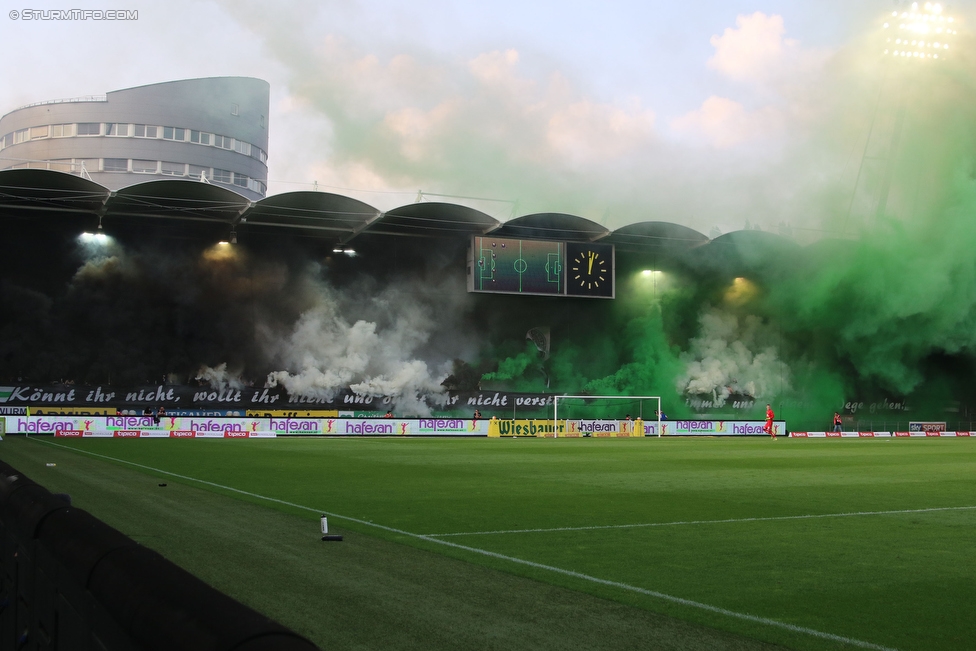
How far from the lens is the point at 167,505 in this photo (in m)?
12.0

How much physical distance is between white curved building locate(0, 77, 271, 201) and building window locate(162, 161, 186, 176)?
0.30 ft

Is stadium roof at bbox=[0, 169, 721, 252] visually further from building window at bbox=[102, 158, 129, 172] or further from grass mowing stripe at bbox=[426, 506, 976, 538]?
grass mowing stripe at bbox=[426, 506, 976, 538]

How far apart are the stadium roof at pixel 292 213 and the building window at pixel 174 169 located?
1366 inches

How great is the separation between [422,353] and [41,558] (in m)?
50.2

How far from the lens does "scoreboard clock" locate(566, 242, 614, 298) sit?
50.6 meters

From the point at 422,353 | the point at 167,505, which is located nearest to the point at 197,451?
the point at 167,505

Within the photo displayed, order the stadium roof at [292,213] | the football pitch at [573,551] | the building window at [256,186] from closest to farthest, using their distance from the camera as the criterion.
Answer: the football pitch at [573,551]
the stadium roof at [292,213]
the building window at [256,186]

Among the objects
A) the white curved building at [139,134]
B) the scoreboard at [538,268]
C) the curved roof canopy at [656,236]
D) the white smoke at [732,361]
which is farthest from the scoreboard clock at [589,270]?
the white curved building at [139,134]

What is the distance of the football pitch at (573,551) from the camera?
17.7 ft

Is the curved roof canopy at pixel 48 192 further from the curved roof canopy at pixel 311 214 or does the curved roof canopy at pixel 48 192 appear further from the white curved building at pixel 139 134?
the white curved building at pixel 139 134

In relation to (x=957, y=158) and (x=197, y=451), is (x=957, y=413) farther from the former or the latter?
(x=197, y=451)

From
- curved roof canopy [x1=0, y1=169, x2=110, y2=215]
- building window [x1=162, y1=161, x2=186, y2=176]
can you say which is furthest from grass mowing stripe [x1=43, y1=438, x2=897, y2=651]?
building window [x1=162, y1=161, x2=186, y2=176]

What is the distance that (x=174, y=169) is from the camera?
80.1 m

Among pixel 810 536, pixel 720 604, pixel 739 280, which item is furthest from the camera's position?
pixel 739 280
